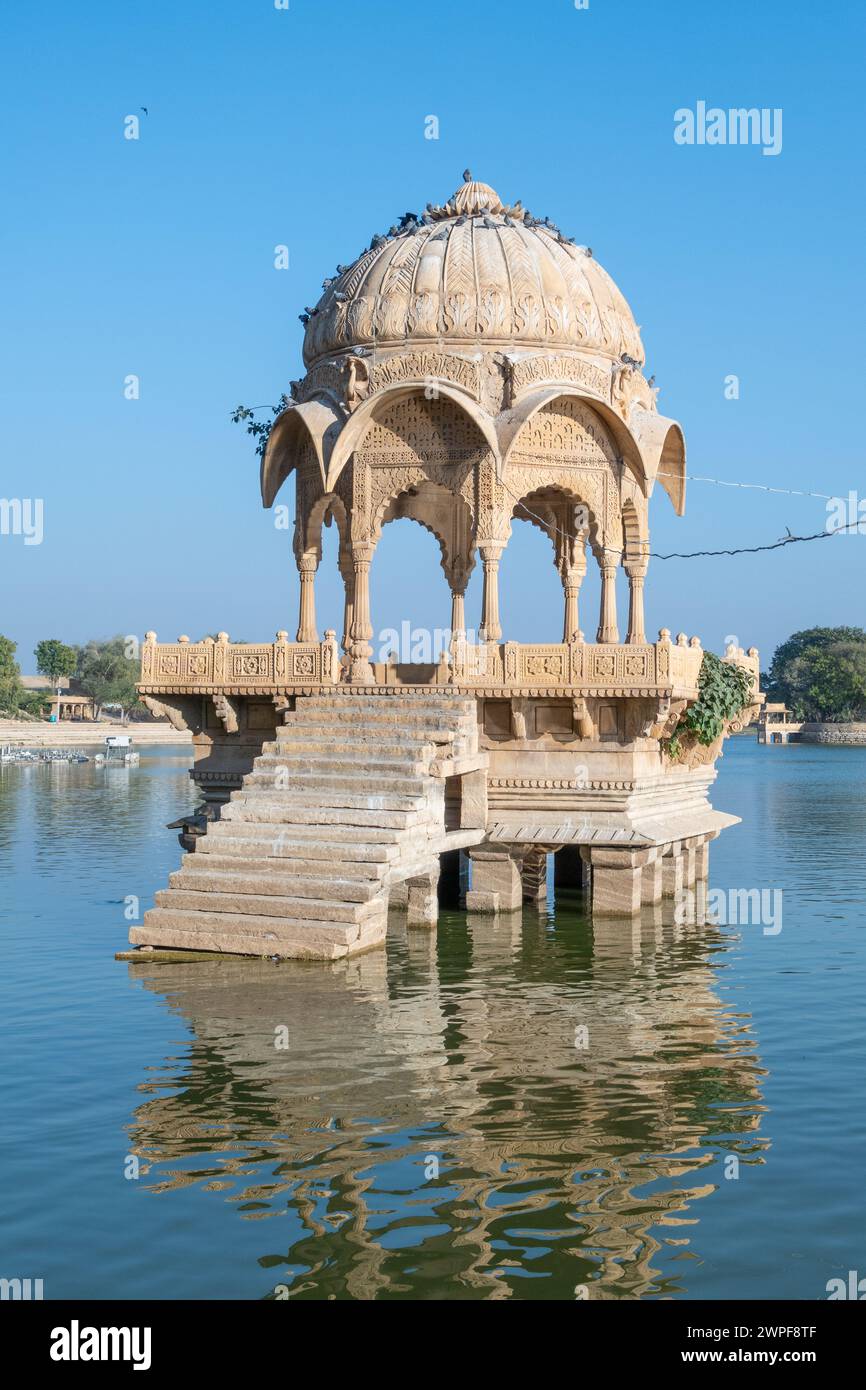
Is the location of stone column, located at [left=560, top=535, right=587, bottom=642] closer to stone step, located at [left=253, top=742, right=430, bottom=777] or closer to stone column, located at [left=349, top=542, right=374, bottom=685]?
stone column, located at [left=349, top=542, right=374, bottom=685]

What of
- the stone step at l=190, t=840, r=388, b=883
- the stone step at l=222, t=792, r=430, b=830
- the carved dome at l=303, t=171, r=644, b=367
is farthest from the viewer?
the carved dome at l=303, t=171, r=644, b=367

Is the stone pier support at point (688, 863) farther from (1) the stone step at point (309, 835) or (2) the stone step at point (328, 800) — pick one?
(1) the stone step at point (309, 835)

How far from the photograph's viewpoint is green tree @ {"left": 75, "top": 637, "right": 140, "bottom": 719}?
416ft

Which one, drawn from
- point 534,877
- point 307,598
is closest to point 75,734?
point 307,598

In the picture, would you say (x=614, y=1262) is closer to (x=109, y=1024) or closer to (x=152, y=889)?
(x=109, y=1024)

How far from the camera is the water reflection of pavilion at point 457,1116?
8.14 m

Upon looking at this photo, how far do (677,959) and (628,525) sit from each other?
7.79 m

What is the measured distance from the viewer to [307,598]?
23.5m

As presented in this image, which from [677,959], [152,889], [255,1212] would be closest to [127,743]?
[152,889]

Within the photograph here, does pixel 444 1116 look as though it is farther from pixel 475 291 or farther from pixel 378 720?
pixel 475 291

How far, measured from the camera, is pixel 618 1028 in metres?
13.8

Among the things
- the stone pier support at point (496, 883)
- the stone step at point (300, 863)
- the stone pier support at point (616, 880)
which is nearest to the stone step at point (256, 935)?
the stone step at point (300, 863)

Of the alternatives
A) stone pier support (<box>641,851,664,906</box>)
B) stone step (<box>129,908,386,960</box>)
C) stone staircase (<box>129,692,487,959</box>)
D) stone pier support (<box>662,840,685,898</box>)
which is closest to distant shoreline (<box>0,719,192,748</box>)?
stone pier support (<box>662,840,685,898</box>)

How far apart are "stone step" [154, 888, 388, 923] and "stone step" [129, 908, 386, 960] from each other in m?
0.09
